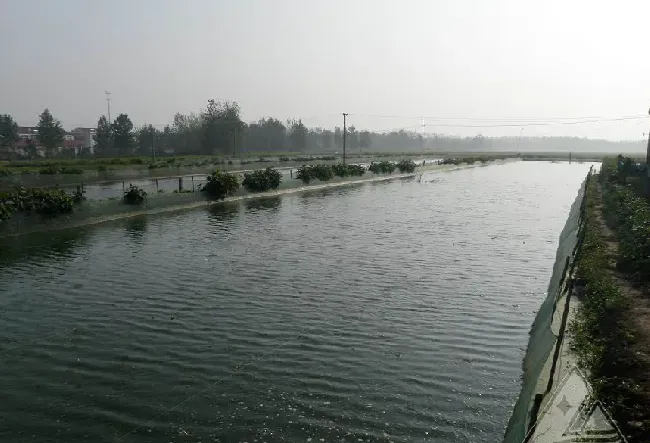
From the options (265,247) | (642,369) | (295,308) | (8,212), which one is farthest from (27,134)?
(642,369)

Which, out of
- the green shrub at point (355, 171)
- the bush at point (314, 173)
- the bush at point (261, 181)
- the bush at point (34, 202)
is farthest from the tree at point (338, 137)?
the bush at point (34, 202)

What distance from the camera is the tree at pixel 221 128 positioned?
97.9 meters

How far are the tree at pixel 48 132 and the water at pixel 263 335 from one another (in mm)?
67643

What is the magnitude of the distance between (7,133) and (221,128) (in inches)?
1378

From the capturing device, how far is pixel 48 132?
8200 centimetres

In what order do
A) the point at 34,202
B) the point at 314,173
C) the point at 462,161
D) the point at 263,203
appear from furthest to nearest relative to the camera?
the point at 462,161 → the point at 314,173 → the point at 263,203 → the point at 34,202

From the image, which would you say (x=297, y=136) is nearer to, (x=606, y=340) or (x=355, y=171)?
(x=355, y=171)

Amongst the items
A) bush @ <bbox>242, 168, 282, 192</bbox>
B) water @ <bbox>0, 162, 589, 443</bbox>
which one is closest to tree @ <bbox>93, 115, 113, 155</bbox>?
bush @ <bbox>242, 168, 282, 192</bbox>

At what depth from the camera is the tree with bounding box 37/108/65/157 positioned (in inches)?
3216

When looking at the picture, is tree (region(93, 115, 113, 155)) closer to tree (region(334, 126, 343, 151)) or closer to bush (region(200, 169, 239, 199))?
bush (region(200, 169, 239, 199))

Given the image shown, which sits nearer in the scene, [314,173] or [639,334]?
[639,334]

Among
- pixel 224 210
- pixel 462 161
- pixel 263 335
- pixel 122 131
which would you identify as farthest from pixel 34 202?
pixel 462 161

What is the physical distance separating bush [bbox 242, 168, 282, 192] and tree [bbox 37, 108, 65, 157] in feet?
181

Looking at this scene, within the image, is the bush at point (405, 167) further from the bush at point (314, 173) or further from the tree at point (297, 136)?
the tree at point (297, 136)
